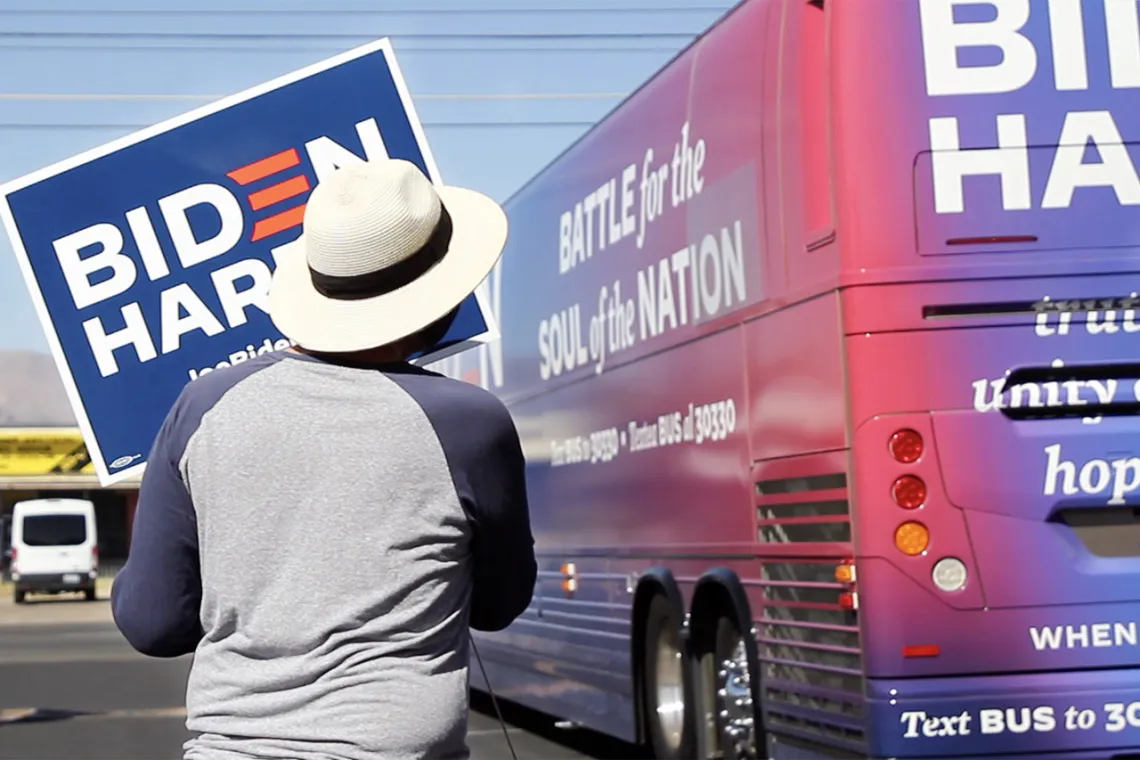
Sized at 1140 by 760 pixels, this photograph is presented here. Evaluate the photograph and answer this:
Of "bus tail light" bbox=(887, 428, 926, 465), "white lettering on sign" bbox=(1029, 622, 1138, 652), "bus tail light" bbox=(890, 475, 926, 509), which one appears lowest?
"white lettering on sign" bbox=(1029, 622, 1138, 652)

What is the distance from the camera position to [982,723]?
7125 mm

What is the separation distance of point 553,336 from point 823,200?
17.7 feet

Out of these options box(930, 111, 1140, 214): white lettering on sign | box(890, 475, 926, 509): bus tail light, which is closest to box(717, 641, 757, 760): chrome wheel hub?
box(890, 475, 926, 509): bus tail light

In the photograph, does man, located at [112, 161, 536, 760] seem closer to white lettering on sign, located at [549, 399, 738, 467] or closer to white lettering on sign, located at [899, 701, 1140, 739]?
white lettering on sign, located at [899, 701, 1140, 739]

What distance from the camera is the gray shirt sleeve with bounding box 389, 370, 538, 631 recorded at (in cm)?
296

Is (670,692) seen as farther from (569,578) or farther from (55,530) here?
(55,530)

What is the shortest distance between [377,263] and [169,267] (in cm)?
245

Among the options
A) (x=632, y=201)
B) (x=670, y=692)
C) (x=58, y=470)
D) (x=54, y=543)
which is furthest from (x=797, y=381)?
(x=58, y=470)

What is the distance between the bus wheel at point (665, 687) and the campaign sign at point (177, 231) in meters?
4.78

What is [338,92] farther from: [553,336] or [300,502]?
[553,336]

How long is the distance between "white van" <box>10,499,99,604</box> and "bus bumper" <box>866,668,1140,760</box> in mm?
45283

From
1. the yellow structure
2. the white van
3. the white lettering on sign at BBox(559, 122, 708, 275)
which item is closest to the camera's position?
the white lettering on sign at BBox(559, 122, 708, 275)

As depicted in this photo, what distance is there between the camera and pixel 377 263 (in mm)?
3027

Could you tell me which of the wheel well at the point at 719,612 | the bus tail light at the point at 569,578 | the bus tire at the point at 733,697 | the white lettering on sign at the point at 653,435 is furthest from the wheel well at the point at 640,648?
the bus tail light at the point at 569,578
